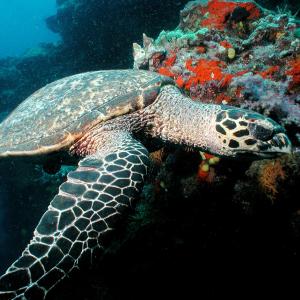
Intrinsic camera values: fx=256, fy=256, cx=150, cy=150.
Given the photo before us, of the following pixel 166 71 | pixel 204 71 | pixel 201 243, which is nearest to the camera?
pixel 201 243

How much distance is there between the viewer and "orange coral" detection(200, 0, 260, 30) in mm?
5289

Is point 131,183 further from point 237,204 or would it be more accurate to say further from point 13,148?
point 13,148

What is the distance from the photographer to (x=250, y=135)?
8.82 ft

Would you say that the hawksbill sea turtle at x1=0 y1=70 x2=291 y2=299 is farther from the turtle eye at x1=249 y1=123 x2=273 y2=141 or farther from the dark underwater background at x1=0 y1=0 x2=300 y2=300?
the dark underwater background at x1=0 y1=0 x2=300 y2=300

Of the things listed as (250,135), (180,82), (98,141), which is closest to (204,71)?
(180,82)

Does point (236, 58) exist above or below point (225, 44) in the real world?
below

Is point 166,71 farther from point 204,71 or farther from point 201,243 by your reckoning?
point 201,243

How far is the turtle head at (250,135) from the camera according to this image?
2652 mm

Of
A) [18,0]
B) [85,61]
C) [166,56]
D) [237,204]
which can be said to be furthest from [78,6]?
[18,0]

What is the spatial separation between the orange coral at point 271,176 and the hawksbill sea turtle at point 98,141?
10.2 inches

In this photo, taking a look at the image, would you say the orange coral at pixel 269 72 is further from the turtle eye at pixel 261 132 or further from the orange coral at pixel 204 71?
the turtle eye at pixel 261 132

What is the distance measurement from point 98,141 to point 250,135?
179cm

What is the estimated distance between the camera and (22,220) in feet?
27.7

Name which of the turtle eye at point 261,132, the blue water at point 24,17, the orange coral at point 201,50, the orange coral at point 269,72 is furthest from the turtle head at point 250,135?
the blue water at point 24,17
